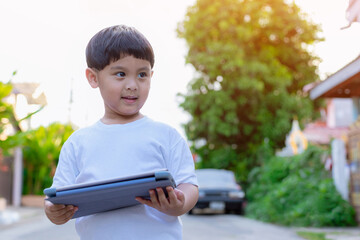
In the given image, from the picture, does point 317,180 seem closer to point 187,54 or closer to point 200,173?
point 200,173

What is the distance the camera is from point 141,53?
2.21m

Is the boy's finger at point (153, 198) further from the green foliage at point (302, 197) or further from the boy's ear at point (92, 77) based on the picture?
the green foliage at point (302, 197)

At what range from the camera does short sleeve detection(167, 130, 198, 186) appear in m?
2.21

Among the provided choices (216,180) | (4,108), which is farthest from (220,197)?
(4,108)

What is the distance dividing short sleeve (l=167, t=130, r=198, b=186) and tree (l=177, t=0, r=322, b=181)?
19.6m

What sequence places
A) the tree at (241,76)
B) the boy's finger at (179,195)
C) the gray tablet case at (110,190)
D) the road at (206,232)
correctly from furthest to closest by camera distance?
the tree at (241,76) < the road at (206,232) < the boy's finger at (179,195) < the gray tablet case at (110,190)

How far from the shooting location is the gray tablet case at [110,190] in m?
1.86

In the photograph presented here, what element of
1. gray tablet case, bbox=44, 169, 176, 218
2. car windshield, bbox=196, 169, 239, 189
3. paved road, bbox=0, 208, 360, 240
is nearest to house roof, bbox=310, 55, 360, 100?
paved road, bbox=0, 208, 360, 240

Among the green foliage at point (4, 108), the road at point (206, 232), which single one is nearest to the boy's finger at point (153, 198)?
the green foliage at point (4, 108)

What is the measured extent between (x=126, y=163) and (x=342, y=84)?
8740 mm

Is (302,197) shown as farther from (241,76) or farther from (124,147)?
(124,147)

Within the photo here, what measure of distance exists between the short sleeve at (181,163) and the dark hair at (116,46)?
0.35 metres

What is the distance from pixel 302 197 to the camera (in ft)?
42.9

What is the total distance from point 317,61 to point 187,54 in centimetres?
613
